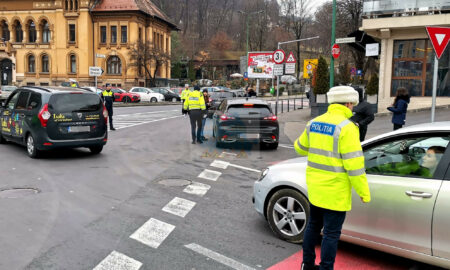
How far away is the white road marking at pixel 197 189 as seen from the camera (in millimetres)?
7826

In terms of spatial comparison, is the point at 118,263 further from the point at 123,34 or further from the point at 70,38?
the point at 70,38

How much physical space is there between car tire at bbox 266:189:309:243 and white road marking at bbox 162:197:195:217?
152cm

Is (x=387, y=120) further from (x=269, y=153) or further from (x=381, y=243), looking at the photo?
(x=381, y=243)

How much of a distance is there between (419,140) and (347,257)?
1464 millimetres

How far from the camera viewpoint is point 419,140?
4.63 m

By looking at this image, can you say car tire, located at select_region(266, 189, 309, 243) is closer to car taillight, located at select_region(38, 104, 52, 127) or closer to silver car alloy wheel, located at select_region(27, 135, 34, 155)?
car taillight, located at select_region(38, 104, 52, 127)

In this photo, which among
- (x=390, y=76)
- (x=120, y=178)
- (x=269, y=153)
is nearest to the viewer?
(x=120, y=178)

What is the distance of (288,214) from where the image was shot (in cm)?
534

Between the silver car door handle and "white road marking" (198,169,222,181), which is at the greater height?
the silver car door handle

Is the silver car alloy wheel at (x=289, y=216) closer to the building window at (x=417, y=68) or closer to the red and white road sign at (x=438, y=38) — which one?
the red and white road sign at (x=438, y=38)

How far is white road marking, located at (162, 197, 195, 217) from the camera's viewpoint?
6.55 metres

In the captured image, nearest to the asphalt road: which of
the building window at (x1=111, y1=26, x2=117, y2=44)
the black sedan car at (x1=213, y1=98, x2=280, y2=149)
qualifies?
the black sedan car at (x1=213, y1=98, x2=280, y2=149)

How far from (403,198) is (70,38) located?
59827 mm

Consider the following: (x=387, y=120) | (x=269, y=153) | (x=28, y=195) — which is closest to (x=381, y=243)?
(x=28, y=195)
